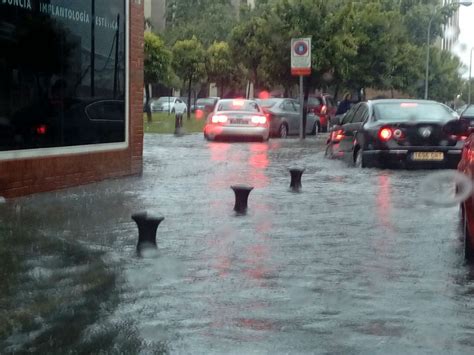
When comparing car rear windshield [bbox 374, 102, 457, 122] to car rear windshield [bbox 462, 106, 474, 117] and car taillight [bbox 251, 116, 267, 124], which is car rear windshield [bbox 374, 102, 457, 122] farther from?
car taillight [bbox 251, 116, 267, 124]

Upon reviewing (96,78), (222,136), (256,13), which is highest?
(256,13)

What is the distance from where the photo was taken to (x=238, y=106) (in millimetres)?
27953

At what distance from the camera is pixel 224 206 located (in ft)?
38.3

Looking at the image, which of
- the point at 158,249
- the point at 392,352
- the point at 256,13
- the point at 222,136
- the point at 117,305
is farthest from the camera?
the point at 256,13

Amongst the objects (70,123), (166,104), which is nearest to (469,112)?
(70,123)

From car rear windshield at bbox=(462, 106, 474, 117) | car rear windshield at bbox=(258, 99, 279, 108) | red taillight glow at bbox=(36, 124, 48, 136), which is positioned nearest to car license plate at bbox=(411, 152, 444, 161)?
red taillight glow at bbox=(36, 124, 48, 136)

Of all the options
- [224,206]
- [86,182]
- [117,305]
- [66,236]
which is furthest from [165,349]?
[86,182]

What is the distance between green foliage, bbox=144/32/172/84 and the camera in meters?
42.4

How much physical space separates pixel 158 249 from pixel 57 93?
442 centimetres

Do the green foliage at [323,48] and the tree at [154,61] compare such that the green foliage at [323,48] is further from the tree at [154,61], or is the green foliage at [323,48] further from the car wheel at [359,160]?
the car wheel at [359,160]

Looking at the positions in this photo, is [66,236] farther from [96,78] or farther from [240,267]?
[96,78]

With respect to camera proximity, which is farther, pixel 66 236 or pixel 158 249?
pixel 66 236

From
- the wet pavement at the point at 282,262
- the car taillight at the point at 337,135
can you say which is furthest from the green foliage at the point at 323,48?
the wet pavement at the point at 282,262

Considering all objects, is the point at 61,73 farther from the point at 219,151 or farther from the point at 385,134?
the point at 219,151
